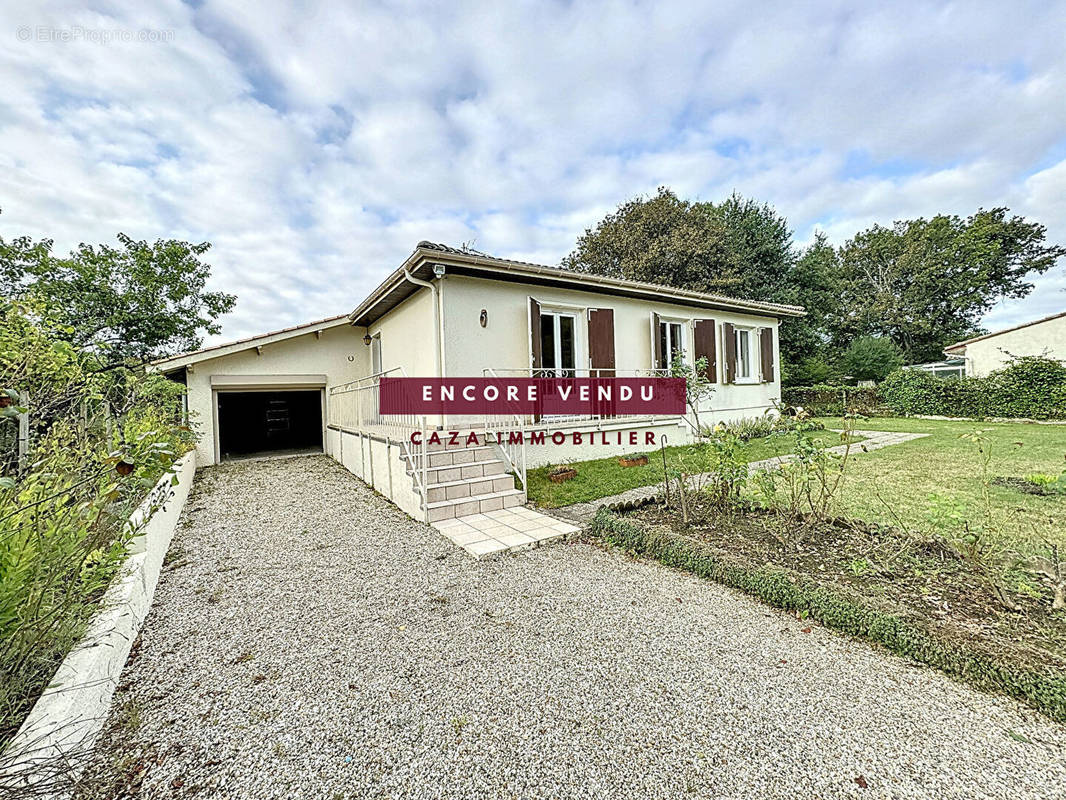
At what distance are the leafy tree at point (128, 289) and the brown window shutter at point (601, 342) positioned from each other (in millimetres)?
15251

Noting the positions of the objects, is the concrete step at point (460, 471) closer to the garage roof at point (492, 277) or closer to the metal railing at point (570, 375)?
the metal railing at point (570, 375)

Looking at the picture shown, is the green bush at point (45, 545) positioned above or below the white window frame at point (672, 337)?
below

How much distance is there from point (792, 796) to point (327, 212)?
1393 cm

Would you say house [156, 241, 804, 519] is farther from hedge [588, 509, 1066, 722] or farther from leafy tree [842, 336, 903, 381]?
leafy tree [842, 336, 903, 381]

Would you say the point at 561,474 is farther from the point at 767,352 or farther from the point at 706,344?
the point at 767,352

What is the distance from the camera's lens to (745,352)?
13562 millimetres

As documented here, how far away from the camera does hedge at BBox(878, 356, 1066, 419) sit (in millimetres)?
14516

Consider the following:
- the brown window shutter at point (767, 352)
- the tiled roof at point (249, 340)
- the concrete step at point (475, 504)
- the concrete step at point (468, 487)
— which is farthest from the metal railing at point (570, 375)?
the tiled roof at point (249, 340)

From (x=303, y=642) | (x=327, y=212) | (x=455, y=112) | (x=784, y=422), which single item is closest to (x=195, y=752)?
(x=303, y=642)

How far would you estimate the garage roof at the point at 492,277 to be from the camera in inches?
284

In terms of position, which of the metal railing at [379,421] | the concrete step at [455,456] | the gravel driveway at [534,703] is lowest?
the gravel driveway at [534,703]

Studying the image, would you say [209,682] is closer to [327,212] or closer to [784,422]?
[784,422]

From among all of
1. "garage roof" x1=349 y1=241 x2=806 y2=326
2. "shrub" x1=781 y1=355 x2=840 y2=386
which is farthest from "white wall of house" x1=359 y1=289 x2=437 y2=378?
"shrub" x1=781 y1=355 x2=840 y2=386

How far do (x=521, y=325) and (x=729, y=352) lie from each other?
278 inches
